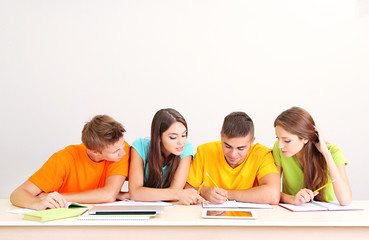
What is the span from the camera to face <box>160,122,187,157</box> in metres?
2.03

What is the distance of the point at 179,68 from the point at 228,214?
1.87 metres

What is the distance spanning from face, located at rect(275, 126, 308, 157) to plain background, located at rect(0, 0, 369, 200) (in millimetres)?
1153

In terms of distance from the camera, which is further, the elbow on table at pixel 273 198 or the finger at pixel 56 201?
the elbow on table at pixel 273 198

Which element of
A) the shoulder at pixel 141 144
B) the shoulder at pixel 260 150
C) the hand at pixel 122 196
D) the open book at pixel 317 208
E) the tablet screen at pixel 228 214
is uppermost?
the shoulder at pixel 141 144

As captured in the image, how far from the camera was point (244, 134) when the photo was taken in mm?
1963

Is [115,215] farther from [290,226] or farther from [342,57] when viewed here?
[342,57]

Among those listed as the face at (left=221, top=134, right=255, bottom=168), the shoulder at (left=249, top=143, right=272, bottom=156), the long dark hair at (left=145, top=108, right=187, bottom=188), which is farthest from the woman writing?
the shoulder at (left=249, top=143, right=272, bottom=156)

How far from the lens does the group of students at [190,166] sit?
190cm

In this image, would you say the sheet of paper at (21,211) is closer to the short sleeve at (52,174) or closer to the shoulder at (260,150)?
the short sleeve at (52,174)

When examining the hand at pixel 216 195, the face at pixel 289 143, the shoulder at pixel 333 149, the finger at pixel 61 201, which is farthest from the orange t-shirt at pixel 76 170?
the shoulder at pixel 333 149

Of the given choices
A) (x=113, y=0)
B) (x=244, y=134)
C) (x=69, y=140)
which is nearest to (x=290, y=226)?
(x=244, y=134)

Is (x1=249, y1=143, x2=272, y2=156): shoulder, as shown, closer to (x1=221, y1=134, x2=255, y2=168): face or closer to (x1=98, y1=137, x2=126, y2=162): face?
(x1=221, y1=134, x2=255, y2=168): face

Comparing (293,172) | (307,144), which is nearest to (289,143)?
(307,144)

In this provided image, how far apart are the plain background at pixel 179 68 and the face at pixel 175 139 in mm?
1020
